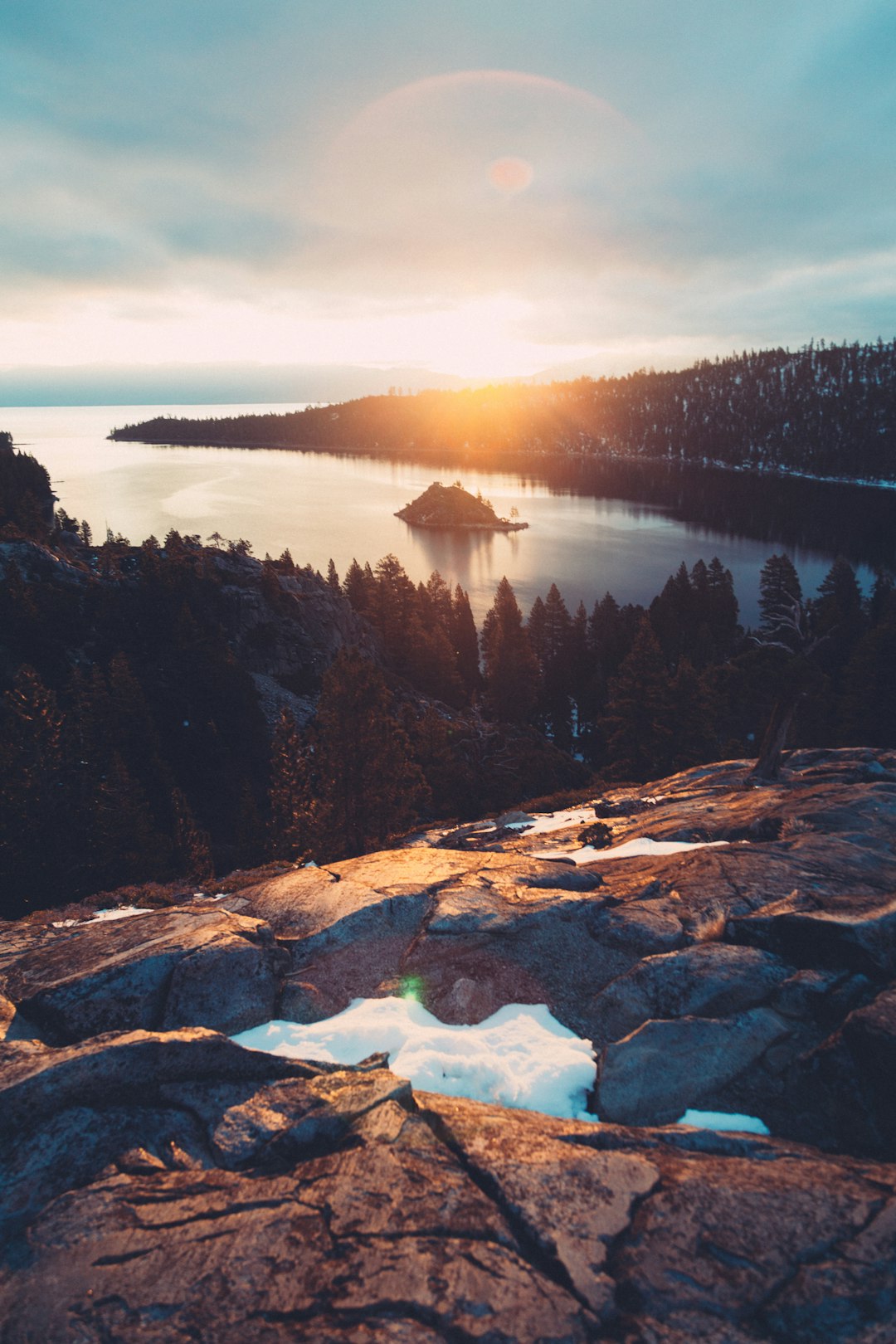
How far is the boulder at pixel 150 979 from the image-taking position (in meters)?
8.22

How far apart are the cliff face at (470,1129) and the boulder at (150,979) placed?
44mm

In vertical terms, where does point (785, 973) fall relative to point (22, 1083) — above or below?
below

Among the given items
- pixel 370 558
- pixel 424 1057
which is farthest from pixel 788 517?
pixel 424 1057

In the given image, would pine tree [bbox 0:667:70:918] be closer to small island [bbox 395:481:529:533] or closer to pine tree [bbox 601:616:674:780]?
pine tree [bbox 601:616:674:780]

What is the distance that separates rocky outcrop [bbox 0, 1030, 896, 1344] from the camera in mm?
4363

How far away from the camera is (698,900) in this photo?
34.3ft

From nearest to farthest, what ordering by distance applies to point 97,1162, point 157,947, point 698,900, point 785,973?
point 97,1162 → point 785,973 → point 157,947 → point 698,900

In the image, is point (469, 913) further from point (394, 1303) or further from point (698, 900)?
point (394, 1303)

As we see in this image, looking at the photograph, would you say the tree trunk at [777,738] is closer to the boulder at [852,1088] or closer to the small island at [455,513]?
the boulder at [852,1088]

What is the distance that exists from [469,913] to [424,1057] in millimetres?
3257

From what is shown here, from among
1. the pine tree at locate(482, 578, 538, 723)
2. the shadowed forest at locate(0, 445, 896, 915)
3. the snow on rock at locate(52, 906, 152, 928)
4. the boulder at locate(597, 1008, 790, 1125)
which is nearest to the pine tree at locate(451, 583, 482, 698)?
the shadowed forest at locate(0, 445, 896, 915)

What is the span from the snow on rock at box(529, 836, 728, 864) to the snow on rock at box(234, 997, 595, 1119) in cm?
563

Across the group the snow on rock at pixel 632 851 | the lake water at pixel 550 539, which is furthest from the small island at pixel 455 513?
the snow on rock at pixel 632 851

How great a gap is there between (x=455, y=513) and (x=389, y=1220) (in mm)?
184101
